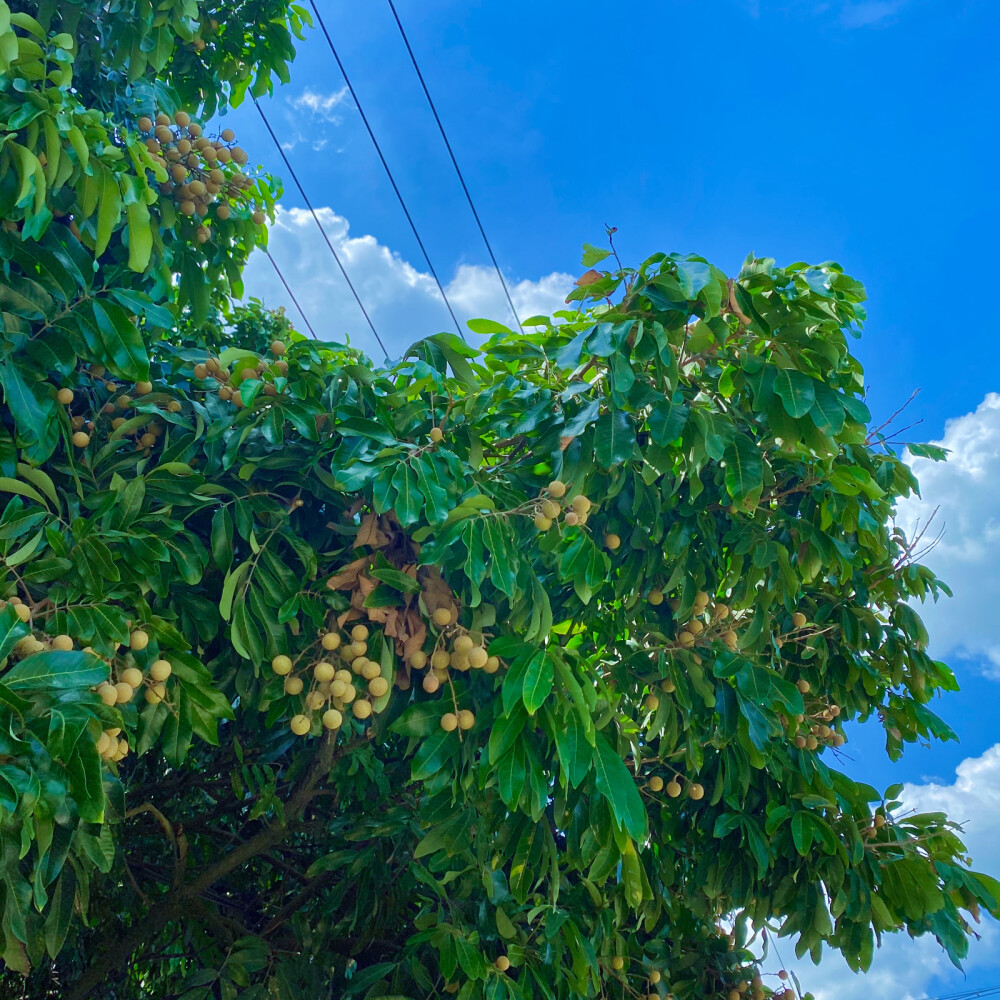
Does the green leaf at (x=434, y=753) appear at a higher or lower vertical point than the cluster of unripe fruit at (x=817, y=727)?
lower

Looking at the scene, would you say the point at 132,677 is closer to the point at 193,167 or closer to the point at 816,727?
the point at 193,167

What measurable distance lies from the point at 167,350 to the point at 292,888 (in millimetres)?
1705

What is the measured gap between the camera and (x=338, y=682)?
1804mm

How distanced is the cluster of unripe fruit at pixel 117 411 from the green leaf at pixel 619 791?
124cm

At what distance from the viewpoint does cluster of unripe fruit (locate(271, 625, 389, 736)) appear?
5.98 ft

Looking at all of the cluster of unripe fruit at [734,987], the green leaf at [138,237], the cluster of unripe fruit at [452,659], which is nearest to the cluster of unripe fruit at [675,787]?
the cluster of unripe fruit at [734,987]

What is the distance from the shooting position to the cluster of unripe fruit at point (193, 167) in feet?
8.16

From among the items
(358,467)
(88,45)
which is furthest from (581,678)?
(88,45)

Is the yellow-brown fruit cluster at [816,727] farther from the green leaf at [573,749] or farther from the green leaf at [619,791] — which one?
the green leaf at [573,749]

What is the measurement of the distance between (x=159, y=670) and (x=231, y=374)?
789 millimetres

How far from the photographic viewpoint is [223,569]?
6.35 ft

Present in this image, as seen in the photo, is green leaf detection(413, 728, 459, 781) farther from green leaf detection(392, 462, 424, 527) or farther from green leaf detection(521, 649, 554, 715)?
green leaf detection(392, 462, 424, 527)

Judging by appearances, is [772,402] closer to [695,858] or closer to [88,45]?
[695,858]

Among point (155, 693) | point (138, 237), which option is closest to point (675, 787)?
point (155, 693)
